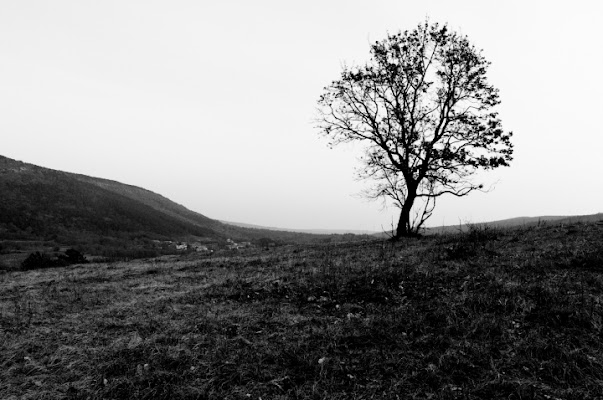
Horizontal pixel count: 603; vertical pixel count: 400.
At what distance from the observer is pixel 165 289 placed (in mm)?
9578

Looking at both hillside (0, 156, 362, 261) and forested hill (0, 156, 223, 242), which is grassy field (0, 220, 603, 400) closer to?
hillside (0, 156, 362, 261)

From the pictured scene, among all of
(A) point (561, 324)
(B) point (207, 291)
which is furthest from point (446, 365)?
(B) point (207, 291)

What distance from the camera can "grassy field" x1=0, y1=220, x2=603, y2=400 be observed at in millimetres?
4289

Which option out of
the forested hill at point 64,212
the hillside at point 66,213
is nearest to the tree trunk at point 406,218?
the hillside at point 66,213

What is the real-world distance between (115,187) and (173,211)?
431 inches

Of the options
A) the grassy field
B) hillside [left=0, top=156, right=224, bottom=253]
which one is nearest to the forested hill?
hillside [left=0, top=156, right=224, bottom=253]

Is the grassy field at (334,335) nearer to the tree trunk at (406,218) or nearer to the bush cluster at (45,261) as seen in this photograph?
the bush cluster at (45,261)

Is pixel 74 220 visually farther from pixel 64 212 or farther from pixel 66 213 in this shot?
pixel 64 212

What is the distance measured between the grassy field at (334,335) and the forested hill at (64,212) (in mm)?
27940

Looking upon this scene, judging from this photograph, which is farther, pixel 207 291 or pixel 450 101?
pixel 450 101

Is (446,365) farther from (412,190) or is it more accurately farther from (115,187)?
(115,187)

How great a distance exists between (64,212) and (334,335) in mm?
42727

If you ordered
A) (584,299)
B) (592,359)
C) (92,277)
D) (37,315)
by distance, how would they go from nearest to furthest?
1. (592,359)
2. (584,299)
3. (37,315)
4. (92,277)

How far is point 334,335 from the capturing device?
5539 millimetres
